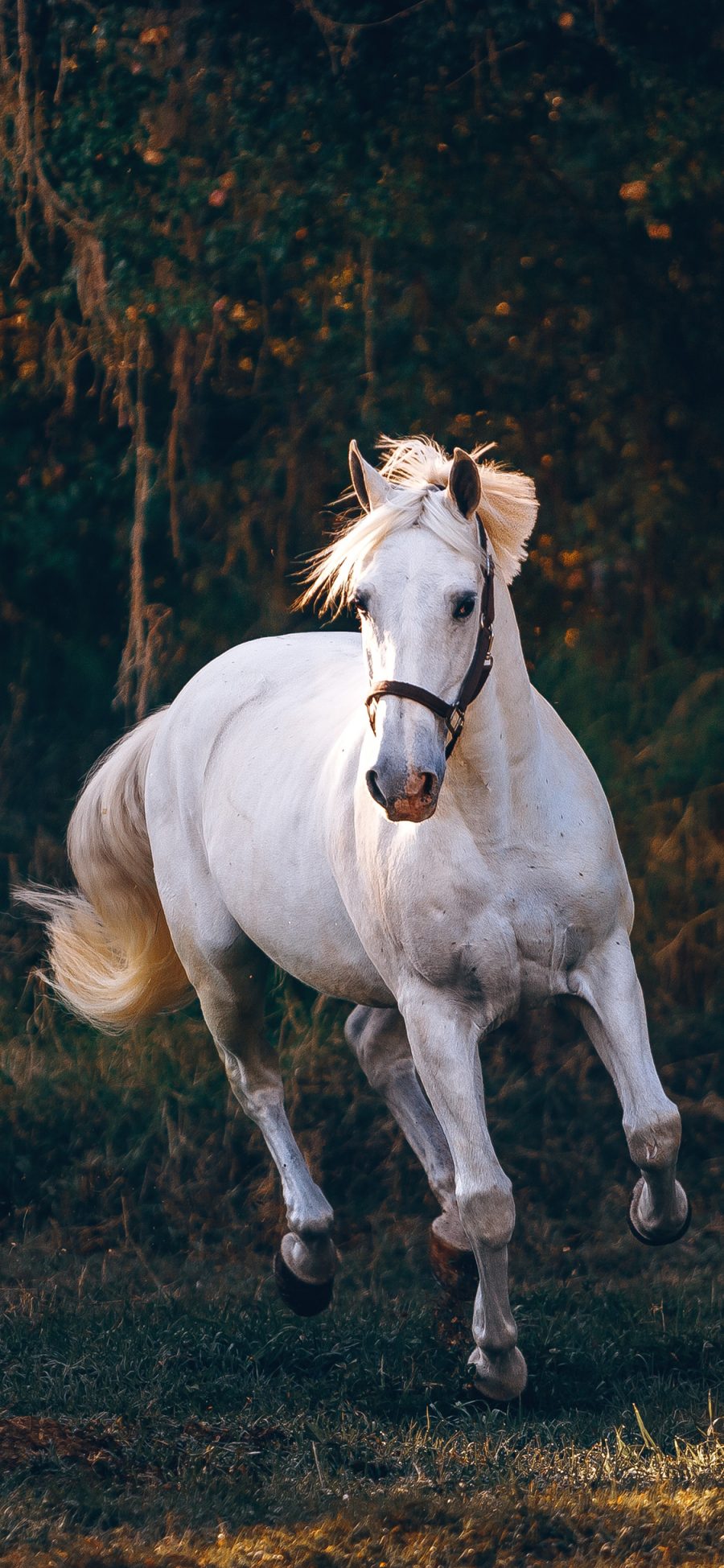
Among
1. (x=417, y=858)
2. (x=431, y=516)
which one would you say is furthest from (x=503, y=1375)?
(x=431, y=516)

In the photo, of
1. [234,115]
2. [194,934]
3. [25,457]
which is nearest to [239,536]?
[25,457]

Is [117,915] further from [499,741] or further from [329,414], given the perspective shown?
[329,414]

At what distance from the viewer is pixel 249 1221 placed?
21.7ft

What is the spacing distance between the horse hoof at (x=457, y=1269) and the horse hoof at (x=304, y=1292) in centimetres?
37

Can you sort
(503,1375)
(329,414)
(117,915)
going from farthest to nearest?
(329,414) → (117,915) → (503,1375)

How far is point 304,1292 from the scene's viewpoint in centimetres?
512

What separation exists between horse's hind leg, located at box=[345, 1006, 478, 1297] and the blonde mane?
65.1 inches

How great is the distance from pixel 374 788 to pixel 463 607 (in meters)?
0.48

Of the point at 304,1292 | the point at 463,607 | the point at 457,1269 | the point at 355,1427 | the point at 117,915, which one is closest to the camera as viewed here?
the point at 463,607

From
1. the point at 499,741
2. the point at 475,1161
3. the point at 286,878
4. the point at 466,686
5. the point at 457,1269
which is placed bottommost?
the point at 457,1269

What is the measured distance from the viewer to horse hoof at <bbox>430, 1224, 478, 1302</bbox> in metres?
4.88

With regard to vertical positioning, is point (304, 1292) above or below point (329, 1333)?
above

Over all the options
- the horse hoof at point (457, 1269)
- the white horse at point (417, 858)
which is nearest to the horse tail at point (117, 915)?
the white horse at point (417, 858)

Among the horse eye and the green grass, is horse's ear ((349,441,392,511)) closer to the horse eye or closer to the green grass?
the horse eye
